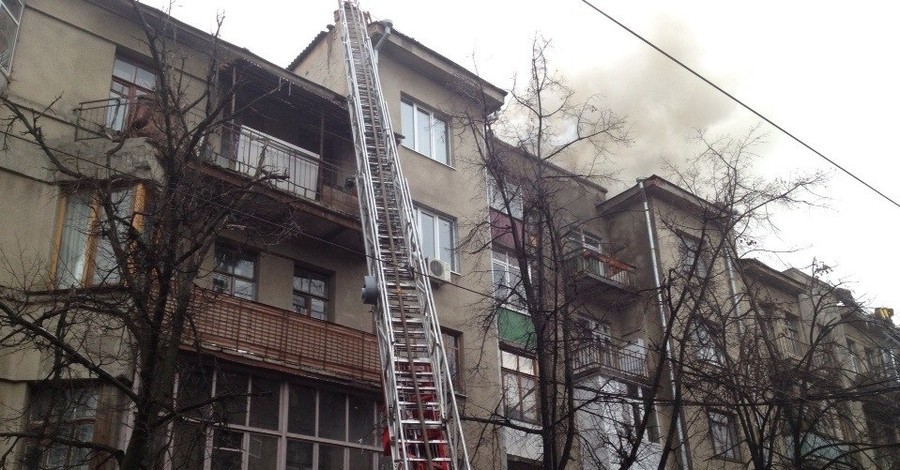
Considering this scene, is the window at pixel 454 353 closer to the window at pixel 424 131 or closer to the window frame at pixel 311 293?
the window frame at pixel 311 293

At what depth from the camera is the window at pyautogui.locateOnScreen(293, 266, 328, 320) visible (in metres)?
17.4

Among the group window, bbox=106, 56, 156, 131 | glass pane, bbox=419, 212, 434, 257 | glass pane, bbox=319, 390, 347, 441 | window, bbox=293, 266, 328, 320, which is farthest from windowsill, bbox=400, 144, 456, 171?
glass pane, bbox=319, 390, 347, 441

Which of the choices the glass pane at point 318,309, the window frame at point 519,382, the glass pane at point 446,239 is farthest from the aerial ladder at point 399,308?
the window frame at point 519,382

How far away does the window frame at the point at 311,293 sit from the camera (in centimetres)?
1728

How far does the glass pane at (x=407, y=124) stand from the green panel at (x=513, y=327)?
4625 mm

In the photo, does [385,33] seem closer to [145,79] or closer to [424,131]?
[424,131]

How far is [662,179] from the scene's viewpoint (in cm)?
2745

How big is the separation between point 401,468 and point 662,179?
17.8 m

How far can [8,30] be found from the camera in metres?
15.1

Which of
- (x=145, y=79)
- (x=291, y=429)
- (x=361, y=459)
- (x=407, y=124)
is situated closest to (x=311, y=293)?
(x=291, y=429)

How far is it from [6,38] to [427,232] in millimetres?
9397

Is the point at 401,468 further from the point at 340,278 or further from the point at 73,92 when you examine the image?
the point at 73,92

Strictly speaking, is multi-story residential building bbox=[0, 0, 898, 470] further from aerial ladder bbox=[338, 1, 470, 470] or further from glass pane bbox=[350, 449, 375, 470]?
aerial ladder bbox=[338, 1, 470, 470]

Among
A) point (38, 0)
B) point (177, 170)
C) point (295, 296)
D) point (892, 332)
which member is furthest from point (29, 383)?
point (892, 332)
